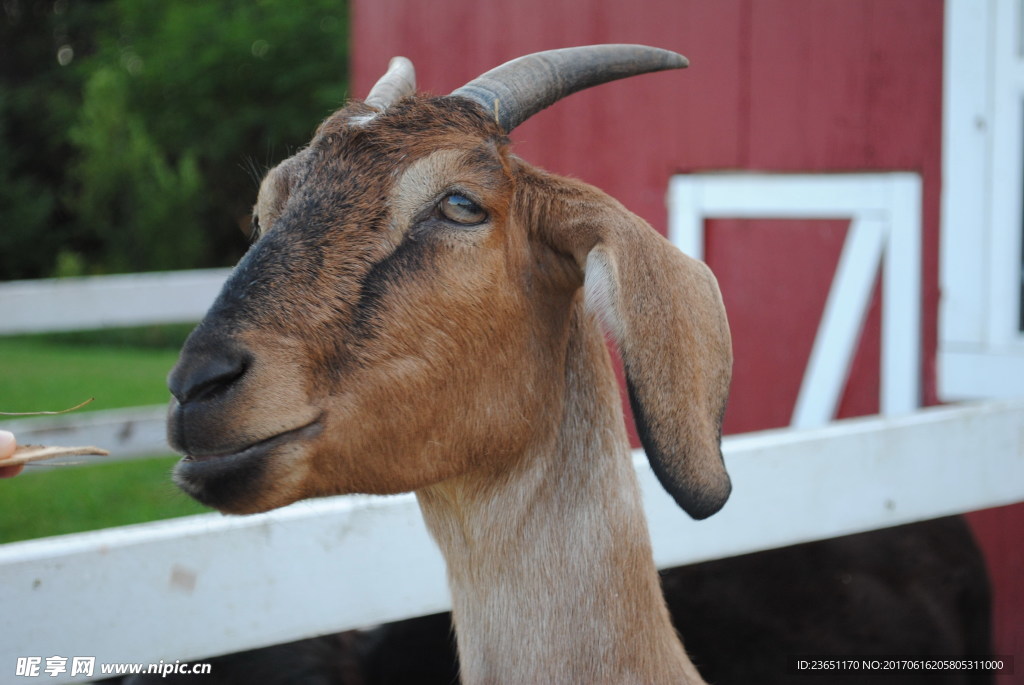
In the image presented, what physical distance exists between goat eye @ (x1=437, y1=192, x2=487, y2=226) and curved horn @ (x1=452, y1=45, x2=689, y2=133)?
0.24 metres

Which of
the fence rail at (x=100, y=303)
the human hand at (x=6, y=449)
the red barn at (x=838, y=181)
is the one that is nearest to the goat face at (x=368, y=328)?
the human hand at (x=6, y=449)

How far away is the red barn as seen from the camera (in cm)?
418

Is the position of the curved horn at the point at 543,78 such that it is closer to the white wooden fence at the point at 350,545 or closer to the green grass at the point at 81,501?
the white wooden fence at the point at 350,545

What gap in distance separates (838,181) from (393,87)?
Answer: 287cm

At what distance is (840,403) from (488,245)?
3.18 metres

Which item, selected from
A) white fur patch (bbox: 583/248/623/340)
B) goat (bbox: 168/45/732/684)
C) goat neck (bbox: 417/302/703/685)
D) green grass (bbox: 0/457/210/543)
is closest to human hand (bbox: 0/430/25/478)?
goat (bbox: 168/45/732/684)

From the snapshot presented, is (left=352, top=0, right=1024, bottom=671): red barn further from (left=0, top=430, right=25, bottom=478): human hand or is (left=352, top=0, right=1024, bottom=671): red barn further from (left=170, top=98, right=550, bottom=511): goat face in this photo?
(left=0, top=430, right=25, bottom=478): human hand

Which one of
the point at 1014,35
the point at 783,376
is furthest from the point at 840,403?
the point at 1014,35

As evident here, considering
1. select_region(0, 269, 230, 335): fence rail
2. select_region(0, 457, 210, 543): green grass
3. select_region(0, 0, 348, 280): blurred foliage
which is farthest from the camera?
select_region(0, 0, 348, 280): blurred foliage

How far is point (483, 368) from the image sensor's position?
213cm

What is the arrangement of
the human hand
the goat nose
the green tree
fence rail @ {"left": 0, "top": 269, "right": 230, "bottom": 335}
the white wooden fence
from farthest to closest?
1. the green tree
2. fence rail @ {"left": 0, "top": 269, "right": 230, "bottom": 335}
3. the white wooden fence
4. the human hand
5. the goat nose

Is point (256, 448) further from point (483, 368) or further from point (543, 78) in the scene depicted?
point (543, 78)

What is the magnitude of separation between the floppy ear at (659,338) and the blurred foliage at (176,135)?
1850 centimetres

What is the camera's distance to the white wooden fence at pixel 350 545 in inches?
86.6
